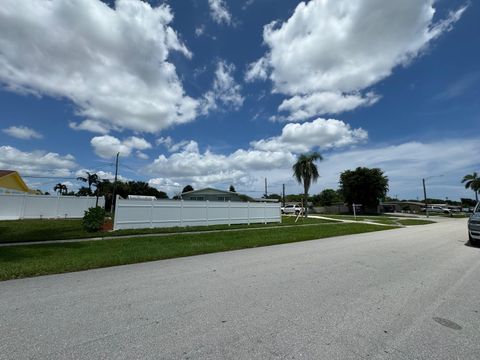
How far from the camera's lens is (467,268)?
757cm

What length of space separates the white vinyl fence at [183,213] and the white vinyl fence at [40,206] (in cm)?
1072

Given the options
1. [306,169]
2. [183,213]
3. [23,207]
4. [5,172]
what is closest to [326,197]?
[306,169]

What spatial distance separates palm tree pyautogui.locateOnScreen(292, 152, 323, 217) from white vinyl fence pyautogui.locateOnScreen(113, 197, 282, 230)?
12.4 metres

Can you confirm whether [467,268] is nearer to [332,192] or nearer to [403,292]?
[403,292]

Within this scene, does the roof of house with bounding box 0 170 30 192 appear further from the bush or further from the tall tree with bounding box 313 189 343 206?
the tall tree with bounding box 313 189 343 206

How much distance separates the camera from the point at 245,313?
4.26m

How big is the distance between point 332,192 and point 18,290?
94.5 meters

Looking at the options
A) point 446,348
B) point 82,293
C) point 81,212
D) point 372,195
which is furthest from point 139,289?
point 372,195

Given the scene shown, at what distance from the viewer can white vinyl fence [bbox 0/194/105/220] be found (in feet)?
70.7

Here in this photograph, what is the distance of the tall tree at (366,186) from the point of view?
54281 millimetres

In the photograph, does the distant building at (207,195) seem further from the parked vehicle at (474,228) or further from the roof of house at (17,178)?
the parked vehicle at (474,228)

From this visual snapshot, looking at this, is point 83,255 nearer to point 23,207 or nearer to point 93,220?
point 93,220

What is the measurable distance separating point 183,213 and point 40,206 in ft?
41.4

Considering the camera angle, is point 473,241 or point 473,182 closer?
point 473,241
